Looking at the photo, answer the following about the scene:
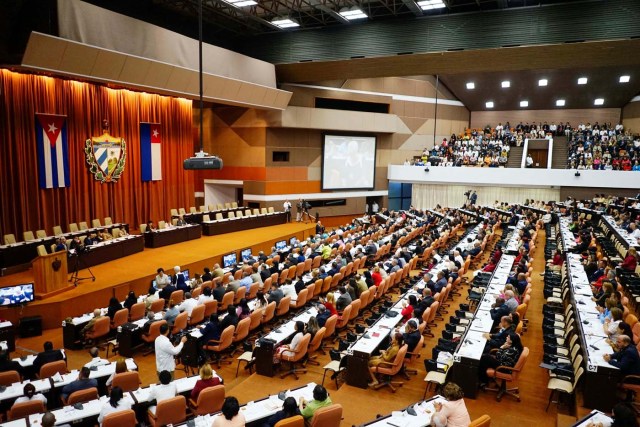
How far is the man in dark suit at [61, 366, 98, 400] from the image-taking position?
21.4ft

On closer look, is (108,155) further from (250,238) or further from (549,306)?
(549,306)

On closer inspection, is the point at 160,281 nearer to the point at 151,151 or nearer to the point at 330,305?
the point at 330,305

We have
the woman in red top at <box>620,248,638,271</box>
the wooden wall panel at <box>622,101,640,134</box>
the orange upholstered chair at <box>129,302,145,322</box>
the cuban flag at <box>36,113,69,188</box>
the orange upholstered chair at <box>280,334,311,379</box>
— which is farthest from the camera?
the wooden wall panel at <box>622,101,640,134</box>

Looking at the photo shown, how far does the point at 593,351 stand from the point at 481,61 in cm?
1332

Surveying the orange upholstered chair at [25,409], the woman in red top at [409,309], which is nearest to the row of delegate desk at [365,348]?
the woman in red top at [409,309]

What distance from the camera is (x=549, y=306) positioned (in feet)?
35.6

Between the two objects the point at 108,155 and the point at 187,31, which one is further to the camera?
the point at 187,31

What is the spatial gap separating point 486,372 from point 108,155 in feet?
54.2

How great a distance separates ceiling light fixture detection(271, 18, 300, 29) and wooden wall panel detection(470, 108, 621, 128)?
68.3ft

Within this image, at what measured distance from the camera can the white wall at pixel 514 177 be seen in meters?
25.2

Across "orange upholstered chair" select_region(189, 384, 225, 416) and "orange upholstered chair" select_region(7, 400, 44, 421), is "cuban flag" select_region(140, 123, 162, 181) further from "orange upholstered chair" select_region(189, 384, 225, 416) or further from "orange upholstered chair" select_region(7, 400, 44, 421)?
"orange upholstered chair" select_region(189, 384, 225, 416)

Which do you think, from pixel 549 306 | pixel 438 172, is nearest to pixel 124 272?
pixel 549 306

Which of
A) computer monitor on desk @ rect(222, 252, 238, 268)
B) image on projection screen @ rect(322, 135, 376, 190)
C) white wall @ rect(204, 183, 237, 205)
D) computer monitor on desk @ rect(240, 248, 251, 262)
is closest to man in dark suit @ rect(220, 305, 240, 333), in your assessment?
computer monitor on desk @ rect(222, 252, 238, 268)

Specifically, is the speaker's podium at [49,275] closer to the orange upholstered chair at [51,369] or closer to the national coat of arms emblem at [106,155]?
the orange upholstered chair at [51,369]
